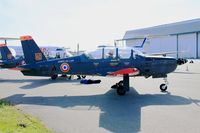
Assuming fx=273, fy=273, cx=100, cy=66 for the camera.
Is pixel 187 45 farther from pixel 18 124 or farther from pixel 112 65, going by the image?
pixel 18 124

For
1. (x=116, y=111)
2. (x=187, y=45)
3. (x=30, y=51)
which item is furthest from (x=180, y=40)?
(x=116, y=111)

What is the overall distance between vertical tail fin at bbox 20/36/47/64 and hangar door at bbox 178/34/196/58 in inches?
2581

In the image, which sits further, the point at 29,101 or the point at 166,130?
the point at 29,101

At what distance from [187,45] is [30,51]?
2749 inches

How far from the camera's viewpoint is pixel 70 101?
9773 millimetres

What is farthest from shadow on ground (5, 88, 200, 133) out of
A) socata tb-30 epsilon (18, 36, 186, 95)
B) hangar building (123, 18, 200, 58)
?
hangar building (123, 18, 200, 58)

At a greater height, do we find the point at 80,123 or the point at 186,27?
the point at 186,27

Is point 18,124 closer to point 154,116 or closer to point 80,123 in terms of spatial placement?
point 80,123

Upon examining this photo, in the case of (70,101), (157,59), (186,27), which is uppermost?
(186,27)

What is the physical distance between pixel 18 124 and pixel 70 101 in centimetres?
384

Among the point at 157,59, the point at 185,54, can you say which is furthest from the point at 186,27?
the point at 157,59

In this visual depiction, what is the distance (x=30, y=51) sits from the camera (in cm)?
1305

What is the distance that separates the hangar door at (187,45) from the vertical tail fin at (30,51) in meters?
65.6

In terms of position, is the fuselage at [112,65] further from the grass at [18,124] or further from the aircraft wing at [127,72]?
the grass at [18,124]
